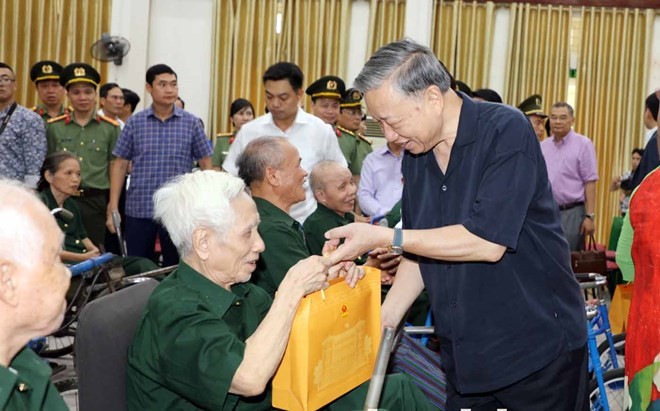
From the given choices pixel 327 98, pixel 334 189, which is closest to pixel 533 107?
pixel 327 98

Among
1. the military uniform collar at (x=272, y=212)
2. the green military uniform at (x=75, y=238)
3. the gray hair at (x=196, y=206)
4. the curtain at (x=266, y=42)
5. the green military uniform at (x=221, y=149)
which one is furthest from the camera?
the curtain at (x=266, y=42)

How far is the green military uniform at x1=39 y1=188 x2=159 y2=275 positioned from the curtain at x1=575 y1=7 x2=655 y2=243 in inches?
250

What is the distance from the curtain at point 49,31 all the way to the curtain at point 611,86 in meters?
5.08

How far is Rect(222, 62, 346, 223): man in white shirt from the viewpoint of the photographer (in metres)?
4.85

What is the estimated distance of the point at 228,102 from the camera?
9.53m

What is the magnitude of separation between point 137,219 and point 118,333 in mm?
3674

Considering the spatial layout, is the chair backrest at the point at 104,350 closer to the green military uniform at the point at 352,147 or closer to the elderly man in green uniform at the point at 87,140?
the elderly man in green uniform at the point at 87,140

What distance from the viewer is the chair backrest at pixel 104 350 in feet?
6.51

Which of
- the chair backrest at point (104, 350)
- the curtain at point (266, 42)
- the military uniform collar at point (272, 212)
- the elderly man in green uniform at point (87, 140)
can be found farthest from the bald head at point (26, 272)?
the curtain at point (266, 42)

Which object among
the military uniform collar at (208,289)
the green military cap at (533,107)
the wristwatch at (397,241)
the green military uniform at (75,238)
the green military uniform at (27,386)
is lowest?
the green military uniform at (75,238)

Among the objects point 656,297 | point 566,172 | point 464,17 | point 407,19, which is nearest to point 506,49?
point 464,17

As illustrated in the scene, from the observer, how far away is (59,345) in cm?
502

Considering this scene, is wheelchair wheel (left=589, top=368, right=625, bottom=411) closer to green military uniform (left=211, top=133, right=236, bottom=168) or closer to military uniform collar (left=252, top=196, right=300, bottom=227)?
military uniform collar (left=252, top=196, right=300, bottom=227)

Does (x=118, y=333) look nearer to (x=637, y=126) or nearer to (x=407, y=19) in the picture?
(x=407, y=19)
